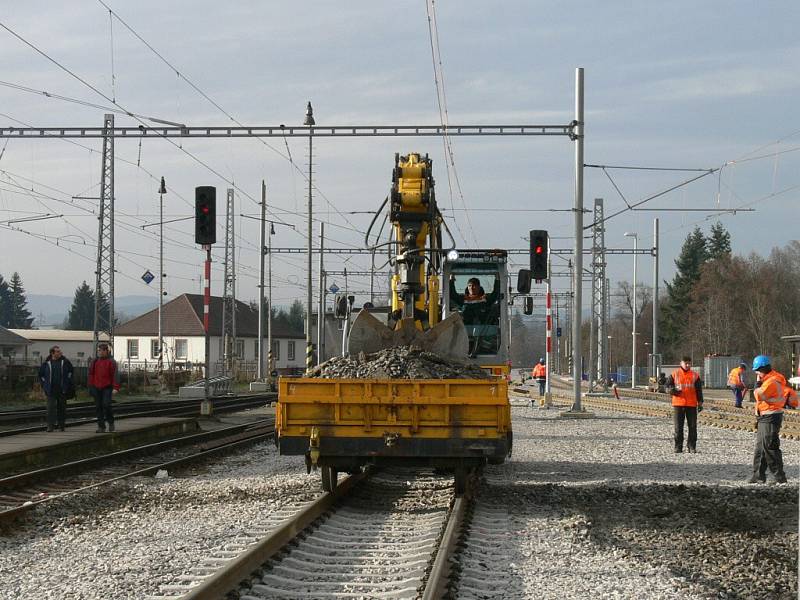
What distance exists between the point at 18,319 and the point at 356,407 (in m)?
155

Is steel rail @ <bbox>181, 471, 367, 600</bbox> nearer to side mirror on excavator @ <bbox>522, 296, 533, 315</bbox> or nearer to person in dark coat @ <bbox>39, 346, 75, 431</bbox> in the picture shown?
person in dark coat @ <bbox>39, 346, 75, 431</bbox>

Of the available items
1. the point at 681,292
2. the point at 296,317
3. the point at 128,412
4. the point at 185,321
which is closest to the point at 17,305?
the point at 296,317

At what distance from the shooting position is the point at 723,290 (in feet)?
306

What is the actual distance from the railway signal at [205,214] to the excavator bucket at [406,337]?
11056 mm

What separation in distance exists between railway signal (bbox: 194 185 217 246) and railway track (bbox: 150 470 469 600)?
12.2 metres

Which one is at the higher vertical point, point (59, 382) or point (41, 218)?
point (41, 218)

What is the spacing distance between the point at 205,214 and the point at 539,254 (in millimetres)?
8132

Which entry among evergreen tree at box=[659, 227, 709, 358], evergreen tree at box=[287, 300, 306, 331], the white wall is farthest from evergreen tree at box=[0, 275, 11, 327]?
evergreen tree at box=[659, 227, 709, 358]

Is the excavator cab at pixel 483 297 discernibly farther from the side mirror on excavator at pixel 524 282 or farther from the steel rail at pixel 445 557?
the steel rail at pixel 445 557

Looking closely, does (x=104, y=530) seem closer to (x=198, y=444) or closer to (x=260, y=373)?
(x=198, y=444)

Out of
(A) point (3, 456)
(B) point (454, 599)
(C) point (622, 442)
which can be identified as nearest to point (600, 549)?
(B) point (454, 599)

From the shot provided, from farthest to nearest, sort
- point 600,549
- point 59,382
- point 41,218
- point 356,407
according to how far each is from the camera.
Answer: point 41,218 < point 59,382 < point 356,407 < point 600,549

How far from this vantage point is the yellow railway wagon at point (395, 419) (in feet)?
37.8

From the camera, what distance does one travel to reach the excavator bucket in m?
13.6
